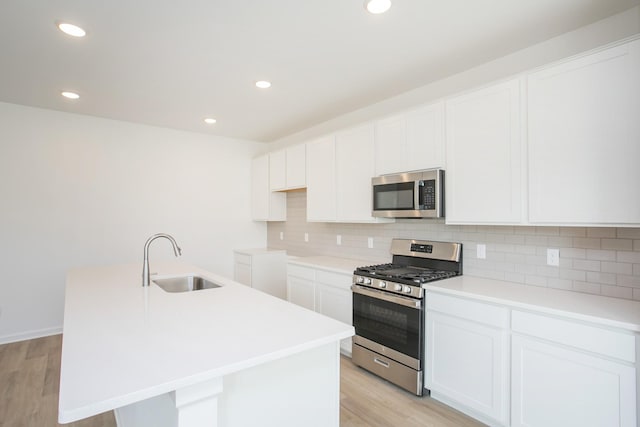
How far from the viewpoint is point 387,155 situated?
3047 millimetres

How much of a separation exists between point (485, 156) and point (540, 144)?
343 millimetres

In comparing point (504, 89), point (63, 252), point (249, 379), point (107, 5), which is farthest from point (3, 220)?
point (504, 89)

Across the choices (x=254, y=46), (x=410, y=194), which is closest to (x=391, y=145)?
(x=410, y=194)

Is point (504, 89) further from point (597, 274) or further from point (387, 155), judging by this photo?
point (597, 274)

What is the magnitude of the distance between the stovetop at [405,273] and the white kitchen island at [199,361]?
105 cm

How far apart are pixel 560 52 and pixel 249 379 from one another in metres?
2.72

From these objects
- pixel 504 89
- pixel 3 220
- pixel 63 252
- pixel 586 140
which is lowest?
pixel 63 252

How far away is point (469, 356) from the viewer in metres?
2.20

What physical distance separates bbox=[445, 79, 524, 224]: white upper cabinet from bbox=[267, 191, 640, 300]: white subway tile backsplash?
30cm

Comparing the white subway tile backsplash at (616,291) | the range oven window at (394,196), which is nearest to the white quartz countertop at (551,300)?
the white subway tile backsplash at (616,291)

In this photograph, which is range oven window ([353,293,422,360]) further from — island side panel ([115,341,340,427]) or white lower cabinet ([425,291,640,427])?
island side panel ([115,341,340,427])

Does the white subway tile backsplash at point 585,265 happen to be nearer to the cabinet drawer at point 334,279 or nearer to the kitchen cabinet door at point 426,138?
the kitchen cabinet door at point 426,138

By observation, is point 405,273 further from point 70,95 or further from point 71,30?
point 70,95

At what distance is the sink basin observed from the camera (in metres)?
2.78
